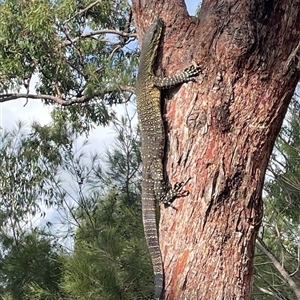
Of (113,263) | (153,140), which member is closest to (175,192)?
(153,140)

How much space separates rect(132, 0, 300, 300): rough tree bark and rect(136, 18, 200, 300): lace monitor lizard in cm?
5

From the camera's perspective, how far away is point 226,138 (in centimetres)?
243

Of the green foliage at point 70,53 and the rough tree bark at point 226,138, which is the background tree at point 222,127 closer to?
the rough tree bark at point 226,138

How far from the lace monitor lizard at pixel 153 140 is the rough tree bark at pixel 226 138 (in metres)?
0.05

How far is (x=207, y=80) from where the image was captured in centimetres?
251

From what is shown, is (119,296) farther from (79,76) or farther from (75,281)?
(79,76)

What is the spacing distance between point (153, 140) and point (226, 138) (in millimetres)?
434

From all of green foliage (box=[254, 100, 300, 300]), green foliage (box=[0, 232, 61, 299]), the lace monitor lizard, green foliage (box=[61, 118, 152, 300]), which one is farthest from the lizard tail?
green foliage (box=[0, 232, 61, 299])

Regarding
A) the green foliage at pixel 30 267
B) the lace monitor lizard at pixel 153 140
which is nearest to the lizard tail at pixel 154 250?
the lace monitor lizard at pixel 153 140

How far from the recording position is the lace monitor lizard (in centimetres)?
250

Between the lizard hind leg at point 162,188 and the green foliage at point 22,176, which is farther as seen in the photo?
the green foliage at point 22,176

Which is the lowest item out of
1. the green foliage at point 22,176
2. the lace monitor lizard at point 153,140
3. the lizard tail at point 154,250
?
the lizard tail at point 154,250

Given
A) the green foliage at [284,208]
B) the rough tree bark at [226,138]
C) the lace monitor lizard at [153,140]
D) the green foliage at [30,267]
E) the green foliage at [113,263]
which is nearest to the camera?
the rough tree bark at [226,138]

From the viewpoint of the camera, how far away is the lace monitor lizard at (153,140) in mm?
2496
